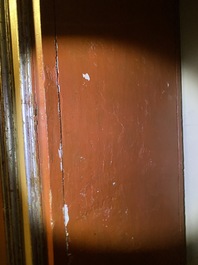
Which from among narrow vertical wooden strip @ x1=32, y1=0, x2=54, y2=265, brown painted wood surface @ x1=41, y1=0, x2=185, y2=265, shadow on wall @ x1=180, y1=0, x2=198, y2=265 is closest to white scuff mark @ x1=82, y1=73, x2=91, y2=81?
brown painted wood surface @ x1=41, y1=0, x2=185, y2=265

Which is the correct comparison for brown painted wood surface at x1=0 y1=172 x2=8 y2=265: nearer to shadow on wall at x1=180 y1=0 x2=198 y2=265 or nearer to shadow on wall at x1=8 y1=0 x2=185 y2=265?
shadow on wall at x1=8 y1=0 x2=185 y2=265

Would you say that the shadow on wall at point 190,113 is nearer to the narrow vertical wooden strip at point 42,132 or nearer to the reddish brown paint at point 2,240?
the narrow vertical wooden strip at point 42,132

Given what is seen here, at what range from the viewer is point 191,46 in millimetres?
1126

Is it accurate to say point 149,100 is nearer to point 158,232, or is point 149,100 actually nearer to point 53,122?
point 53,122

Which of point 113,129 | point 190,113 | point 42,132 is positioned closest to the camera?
point 42,132

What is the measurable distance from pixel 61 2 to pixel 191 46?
2.03 feet

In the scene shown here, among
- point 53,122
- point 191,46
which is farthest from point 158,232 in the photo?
point 191,46

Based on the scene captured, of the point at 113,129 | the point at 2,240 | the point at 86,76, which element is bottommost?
the point at 2,240

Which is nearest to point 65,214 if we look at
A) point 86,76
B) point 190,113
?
point 86,76

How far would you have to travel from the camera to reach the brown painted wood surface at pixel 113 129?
78 cm

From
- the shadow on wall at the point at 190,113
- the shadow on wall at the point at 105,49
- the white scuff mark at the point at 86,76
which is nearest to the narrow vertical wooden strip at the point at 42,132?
the shadow on wall at the point at 105,49

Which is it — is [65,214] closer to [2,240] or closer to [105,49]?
[2,240]

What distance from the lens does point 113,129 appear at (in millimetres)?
892

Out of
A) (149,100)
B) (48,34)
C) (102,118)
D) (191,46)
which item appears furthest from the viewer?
(191,46)
